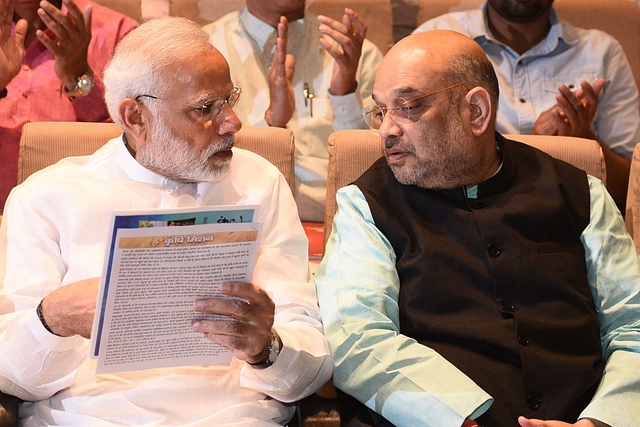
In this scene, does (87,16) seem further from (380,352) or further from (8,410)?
(380,352)

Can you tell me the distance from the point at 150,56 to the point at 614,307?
138 centimetres

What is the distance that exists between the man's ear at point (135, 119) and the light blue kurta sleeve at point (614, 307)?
48.5 inches

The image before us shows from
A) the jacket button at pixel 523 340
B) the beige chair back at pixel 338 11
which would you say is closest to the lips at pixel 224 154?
the jacket button at pixel 523 340

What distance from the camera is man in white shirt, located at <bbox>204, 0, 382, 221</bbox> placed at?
3377mm

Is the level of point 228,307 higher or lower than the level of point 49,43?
higher

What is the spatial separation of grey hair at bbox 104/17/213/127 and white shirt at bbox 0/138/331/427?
0.54 feet

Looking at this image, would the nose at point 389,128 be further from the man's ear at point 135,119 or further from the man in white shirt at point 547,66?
the man in white shirt at point 547,66

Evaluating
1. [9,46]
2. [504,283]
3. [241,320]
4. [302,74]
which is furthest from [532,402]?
[9,46]

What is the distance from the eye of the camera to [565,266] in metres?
2.26

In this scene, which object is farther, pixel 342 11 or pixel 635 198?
pixel 342 11

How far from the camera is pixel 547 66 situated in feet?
12.6

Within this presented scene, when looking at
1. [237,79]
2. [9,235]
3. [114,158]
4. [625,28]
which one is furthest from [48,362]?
[625,28]

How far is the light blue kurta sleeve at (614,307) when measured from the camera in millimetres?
2057

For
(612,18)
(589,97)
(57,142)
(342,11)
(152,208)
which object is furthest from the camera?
(612,18)
